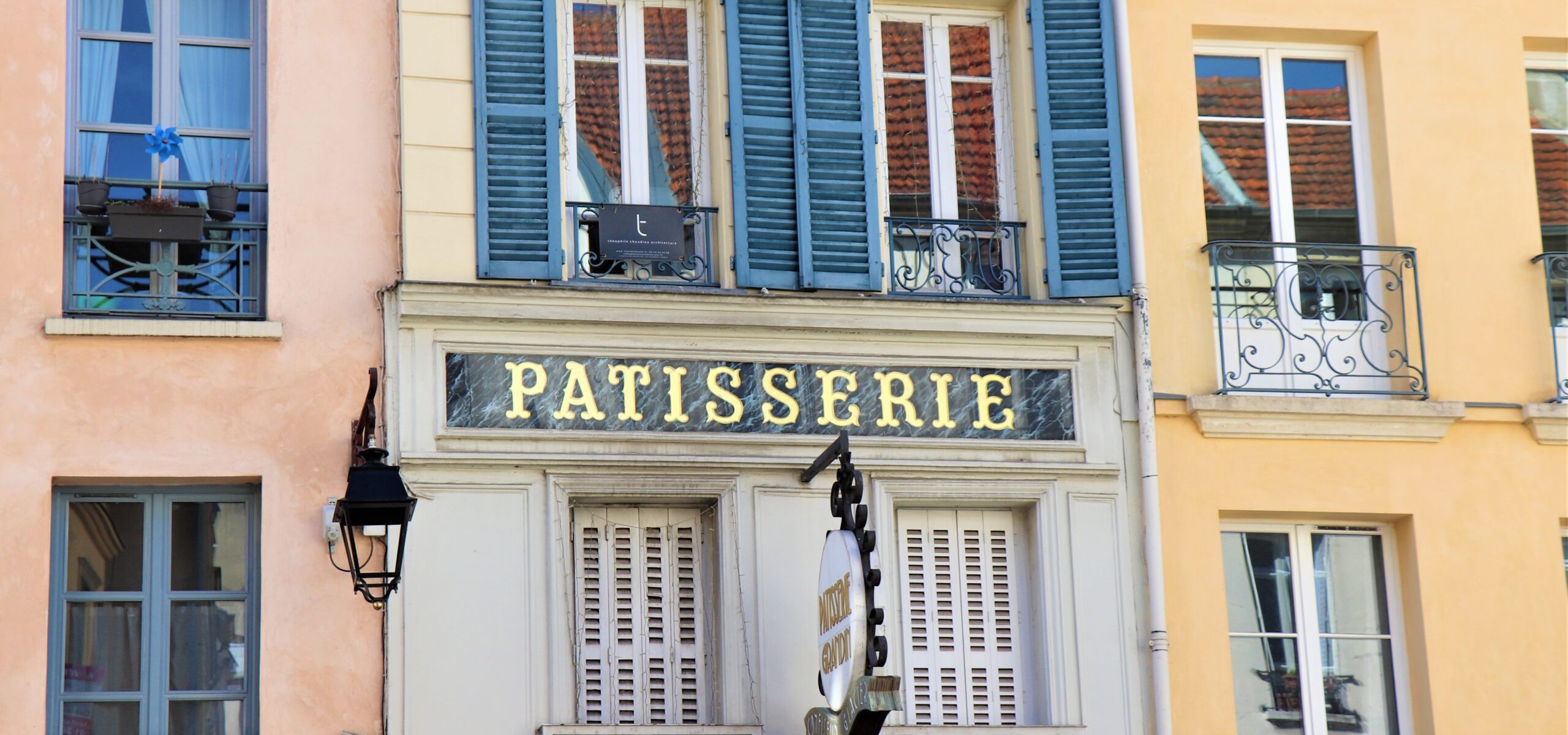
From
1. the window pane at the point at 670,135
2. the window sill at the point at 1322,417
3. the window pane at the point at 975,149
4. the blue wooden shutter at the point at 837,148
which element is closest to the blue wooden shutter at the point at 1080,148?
the window pane at the point at 975,149

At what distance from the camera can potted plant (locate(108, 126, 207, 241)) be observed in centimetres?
1077

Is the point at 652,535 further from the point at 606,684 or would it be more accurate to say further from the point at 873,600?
the point at 873,600

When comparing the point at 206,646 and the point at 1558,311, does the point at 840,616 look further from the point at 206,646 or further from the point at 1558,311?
the point at 1558,311

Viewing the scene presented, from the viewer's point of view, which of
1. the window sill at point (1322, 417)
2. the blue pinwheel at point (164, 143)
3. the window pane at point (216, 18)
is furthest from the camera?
the window sill at point (1322, 417)

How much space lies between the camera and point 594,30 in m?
11.9

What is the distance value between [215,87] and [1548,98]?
728 cm

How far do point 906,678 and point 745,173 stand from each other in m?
2.68

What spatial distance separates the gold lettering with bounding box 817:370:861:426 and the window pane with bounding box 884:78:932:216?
3.36 ft

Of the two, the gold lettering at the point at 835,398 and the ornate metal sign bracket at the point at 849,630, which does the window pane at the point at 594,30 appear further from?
the ornate metal sign bracket at the point at 849,630

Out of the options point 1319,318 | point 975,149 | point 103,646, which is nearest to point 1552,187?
point 1319,318

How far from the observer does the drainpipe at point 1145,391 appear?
11.1 metres

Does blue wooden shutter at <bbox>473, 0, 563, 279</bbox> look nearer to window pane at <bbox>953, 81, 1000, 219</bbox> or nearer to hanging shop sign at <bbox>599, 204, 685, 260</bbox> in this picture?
hanging shop sign at <bbox>599, 204, 685, 260</bbox>

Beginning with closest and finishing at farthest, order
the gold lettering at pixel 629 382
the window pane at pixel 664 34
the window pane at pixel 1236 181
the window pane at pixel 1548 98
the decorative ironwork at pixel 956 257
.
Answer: the gold lettering at pixel 629 382 < the decorative ironwork at pixel 956 257 < the window pane at pixel 664 34 < the window pane at pixel 1236 181 < the window pane at pixel 1548 98

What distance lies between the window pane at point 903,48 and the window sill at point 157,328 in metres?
3.61
